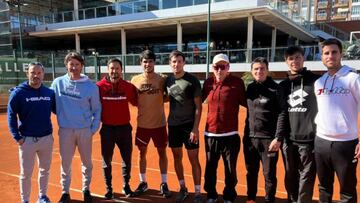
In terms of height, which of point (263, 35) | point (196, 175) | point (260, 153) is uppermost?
point (263, 35)

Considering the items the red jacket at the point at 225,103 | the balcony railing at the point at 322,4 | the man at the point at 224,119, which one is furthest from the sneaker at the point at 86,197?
the balcony railing at the point at 322,4

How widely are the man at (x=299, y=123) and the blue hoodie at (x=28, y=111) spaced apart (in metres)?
3.04

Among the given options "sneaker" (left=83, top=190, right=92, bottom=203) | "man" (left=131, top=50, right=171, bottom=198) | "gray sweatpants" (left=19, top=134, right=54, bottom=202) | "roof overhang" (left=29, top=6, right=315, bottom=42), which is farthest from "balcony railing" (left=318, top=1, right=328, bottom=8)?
"gray sweatpants" (left=19, top=134, right=54, bottom=202)

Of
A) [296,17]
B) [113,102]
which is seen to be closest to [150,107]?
[113,102]

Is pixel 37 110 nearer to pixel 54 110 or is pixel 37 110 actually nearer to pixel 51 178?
pixel 54 110

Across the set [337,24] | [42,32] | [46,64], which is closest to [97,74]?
[46,64]

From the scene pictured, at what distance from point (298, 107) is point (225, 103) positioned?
3.04ft

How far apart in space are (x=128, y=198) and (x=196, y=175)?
1.09m

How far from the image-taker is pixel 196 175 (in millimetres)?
4992

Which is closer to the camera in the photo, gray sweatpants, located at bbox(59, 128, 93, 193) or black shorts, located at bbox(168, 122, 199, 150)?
gray sweatpants, located at bbox(59, 128, 93, 193)

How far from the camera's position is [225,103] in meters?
4.59

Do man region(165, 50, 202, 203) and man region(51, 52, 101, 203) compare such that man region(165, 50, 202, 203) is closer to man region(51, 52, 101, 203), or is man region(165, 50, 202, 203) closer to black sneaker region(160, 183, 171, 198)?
black sneaker region(160, 183, 171, 198)

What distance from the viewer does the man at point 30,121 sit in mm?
4422

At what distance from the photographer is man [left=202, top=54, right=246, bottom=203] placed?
461 centimetres
